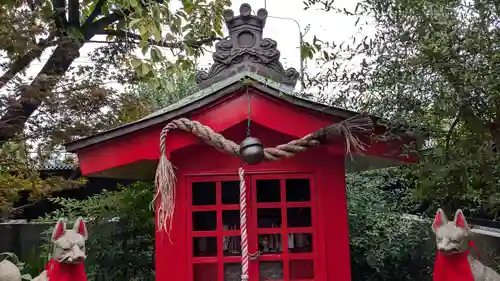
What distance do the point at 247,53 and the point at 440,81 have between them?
7.77 feet

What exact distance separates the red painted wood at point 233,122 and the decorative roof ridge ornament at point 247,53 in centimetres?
75

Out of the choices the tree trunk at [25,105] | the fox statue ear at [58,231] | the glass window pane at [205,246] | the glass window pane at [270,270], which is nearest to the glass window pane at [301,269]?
the glass window pane at [270,270]

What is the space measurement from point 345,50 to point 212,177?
1754 millimetres

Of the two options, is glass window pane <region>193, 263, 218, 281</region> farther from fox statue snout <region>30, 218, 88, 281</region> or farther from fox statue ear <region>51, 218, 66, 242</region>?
fox statue ear <region>51, 218, 66, 242</region>

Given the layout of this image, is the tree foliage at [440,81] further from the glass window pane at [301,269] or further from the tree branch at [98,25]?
the tree branch at [98,25]

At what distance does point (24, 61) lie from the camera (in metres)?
5.56

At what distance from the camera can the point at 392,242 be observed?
5.91 meters

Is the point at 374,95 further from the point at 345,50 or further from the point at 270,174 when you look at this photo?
the point at 270,174

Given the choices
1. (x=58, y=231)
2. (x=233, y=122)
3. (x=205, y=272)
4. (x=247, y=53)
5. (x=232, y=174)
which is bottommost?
(x=205, y=272)

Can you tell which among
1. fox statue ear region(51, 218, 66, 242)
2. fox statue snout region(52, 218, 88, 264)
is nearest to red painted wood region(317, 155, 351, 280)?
fox statue snout region(52, 218, 88, 264)

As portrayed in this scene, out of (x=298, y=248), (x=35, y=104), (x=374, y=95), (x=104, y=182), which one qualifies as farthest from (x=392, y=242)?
(x=104, y=182)

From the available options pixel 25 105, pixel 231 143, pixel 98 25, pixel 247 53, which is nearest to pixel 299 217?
pixel 231 143

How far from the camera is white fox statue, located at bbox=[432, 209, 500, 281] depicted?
3.43 metres

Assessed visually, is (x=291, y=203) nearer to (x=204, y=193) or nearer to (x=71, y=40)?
(x=204, y=193)
